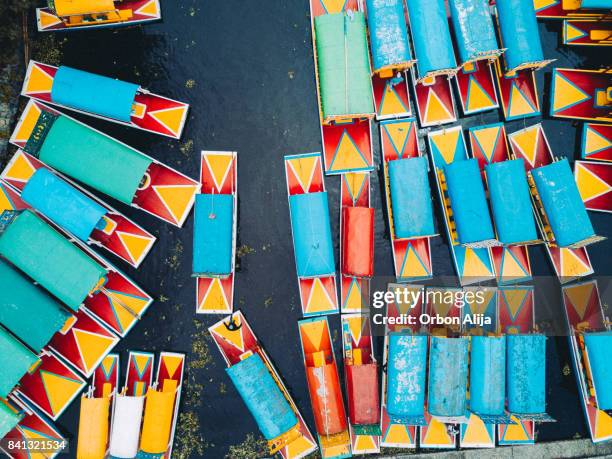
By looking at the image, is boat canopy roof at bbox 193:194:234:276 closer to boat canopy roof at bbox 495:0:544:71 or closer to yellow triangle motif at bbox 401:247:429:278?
yellow triangle motif at bbox 401:247:429:278

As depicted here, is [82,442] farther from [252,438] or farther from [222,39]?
[222,39]

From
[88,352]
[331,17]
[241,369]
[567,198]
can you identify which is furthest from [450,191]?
[88,352]

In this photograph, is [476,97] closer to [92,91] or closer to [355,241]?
[355,241]

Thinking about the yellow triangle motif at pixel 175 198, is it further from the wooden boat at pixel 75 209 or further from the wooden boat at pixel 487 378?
the wooden boat at pixel 487 378

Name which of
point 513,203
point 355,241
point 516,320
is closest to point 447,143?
point 513,203

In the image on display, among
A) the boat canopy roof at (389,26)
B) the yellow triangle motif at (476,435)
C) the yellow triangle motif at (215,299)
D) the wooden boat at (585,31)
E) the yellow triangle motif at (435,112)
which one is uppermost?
the boat canopy roof at (389,26)

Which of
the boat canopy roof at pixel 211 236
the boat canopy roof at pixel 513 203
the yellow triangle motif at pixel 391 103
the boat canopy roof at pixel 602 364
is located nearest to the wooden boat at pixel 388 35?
the yellow triangle motif at pixel 391 103
